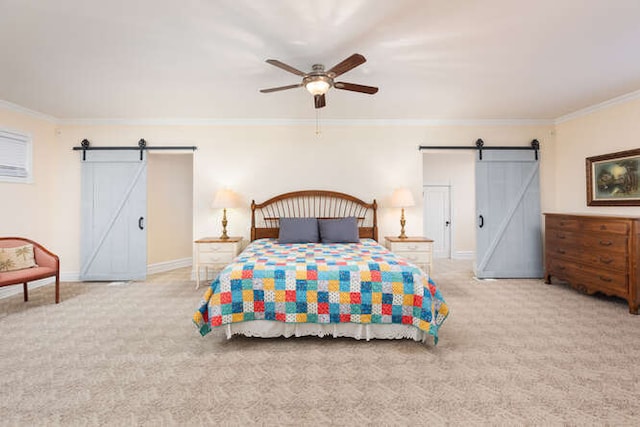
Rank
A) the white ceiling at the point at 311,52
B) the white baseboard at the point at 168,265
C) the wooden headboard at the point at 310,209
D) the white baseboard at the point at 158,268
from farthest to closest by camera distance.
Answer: the white baseboard at the point at 168,265
the wooden headboard at the point at 310,209
the white baseboard at the point at 158,268
the white ceiling at the point at 311,52

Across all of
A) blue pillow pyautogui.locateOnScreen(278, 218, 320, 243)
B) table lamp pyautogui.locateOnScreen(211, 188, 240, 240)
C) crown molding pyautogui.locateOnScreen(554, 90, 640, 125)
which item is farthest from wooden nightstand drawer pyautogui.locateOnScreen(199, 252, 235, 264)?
crown molding pyautogui.locateOnScreen(554, 90, 640, 125)

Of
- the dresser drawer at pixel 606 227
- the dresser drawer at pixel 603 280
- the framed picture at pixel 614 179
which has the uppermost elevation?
the framed picture at pixel 614 179

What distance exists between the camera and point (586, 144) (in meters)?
4.41

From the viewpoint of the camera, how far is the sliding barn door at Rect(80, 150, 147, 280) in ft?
15.5

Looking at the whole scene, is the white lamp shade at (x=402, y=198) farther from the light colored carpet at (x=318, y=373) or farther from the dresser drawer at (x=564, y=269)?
the dresser drawer at (x=564, y=269)

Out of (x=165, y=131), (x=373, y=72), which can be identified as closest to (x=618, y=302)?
(x=373, y=72)

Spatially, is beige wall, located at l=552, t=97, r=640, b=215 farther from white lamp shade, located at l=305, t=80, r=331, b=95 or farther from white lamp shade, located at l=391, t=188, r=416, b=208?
white lamp shade, located at l=305, t=80, r=331, b=95

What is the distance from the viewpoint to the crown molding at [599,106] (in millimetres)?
3799

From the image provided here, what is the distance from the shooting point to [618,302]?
11.7 feet

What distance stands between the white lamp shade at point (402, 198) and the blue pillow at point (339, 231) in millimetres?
736

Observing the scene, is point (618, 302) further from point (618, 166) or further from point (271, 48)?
point (271, 48)

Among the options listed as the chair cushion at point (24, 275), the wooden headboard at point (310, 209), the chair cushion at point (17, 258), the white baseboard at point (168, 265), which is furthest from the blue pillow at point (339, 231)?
the chair cushion at point (17, 258)

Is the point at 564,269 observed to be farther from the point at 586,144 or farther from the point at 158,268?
the point at 158,268

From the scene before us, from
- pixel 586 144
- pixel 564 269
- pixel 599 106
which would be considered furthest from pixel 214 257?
pixel 599 106
